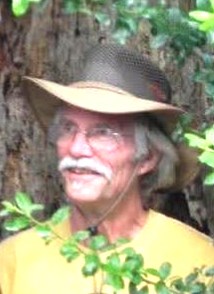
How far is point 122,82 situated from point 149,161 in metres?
0.21

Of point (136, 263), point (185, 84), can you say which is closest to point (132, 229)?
point (136, 263)

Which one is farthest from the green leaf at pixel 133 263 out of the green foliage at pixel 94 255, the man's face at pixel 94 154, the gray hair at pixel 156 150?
the gray hair at pixel 156 150

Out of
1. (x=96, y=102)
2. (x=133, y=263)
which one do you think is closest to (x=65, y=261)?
(x=96, y=102)

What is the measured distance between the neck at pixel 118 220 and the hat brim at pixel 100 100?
21 cm

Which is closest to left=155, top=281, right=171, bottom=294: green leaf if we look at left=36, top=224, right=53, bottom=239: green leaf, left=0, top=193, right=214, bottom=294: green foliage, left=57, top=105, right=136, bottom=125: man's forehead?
left=0, top=193, right=214, bottom=294: green foliage

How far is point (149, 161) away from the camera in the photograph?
101 inches

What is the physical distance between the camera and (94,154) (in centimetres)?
241

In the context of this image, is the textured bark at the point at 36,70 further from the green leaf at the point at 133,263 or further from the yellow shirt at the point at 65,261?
the green leaf at the point at 133,263

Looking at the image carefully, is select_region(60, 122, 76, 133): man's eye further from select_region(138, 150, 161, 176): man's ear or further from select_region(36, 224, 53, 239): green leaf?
select_region(36, 224, 53, 239): green leaf

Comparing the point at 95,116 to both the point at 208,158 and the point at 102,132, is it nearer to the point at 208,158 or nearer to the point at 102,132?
the point at 102,132

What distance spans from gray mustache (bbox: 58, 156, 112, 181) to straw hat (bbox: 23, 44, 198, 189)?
117 mm

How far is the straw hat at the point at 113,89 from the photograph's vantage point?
242 centimetres

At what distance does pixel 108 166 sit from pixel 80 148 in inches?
3.1

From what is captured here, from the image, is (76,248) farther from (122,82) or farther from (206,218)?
(206,218)
